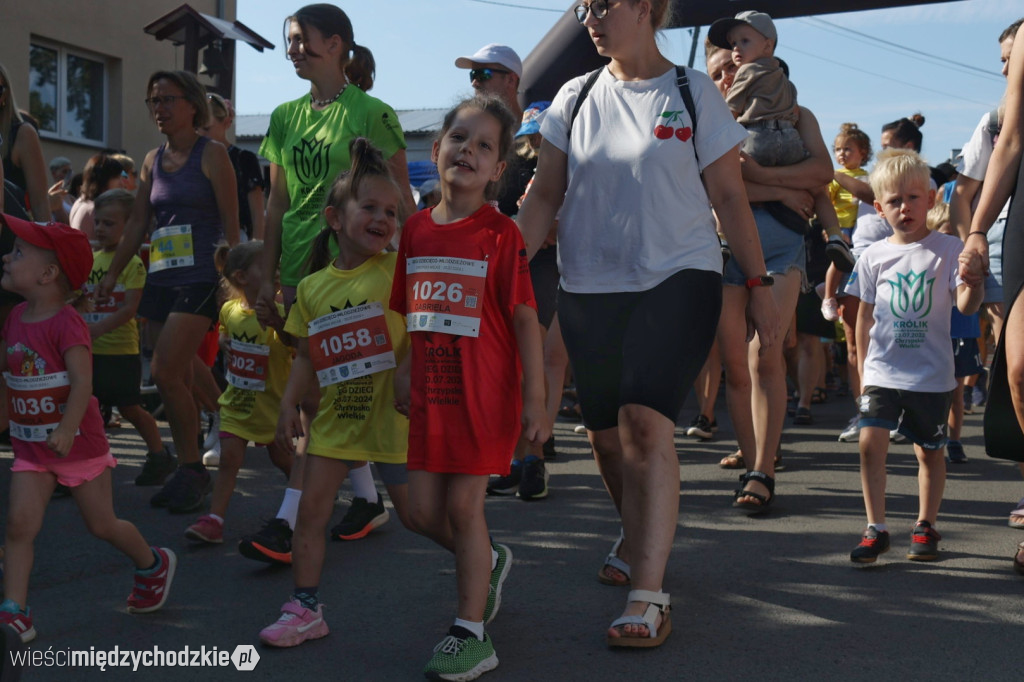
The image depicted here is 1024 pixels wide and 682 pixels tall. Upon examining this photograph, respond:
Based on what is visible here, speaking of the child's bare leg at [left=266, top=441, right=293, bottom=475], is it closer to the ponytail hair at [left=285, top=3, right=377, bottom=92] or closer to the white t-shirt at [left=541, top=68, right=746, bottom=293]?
the ponytail hair at [left=285, top=3, right=377, bottom=92]

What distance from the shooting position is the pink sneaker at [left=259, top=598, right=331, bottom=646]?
142 inches

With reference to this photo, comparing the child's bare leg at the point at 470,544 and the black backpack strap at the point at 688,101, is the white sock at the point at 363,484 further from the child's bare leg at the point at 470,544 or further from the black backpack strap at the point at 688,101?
the black backpack strap at the point at 688,101

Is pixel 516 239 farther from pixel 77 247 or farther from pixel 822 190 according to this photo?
pixel 822 190

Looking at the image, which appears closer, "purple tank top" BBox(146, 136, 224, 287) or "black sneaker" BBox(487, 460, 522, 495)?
"purple tank top" BBox(146, 136, 224, 287)

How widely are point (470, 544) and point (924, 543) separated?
2.22 metres

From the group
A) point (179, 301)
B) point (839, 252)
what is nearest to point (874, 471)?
point (839, 252)

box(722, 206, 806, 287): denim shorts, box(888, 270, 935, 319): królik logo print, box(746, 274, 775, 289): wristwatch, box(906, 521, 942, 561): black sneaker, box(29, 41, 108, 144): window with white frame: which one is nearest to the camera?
box(746, 274, 775, 289): wristwatch

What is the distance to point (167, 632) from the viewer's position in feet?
12.6

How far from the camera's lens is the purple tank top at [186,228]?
5.94 metres

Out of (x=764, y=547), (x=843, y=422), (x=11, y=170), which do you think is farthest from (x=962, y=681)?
(x=843, y=422)

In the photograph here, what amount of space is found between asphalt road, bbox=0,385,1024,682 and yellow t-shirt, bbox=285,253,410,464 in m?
0.60

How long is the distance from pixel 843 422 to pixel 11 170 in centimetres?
708

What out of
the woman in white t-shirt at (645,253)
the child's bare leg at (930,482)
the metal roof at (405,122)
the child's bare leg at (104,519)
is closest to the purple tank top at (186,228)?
the child's bare leg at (104,519)

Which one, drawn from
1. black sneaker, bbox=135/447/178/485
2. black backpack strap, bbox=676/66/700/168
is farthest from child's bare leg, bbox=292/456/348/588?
black sneaker, bbox=135/447/178/485
